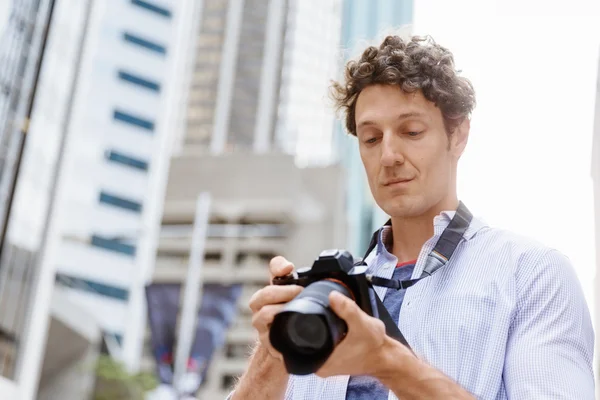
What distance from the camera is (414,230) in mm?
1622

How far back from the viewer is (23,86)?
49.1 ft

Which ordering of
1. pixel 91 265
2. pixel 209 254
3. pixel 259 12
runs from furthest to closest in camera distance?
pixel 259 12 < pixel 209 254 < pixel 91 265

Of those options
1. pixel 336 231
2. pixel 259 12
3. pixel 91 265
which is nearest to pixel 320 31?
pixel 259 12

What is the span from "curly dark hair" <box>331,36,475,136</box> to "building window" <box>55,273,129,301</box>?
48.0 metres

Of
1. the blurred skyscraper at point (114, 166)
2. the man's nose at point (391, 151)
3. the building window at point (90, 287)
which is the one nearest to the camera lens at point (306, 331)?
the man's nose at point (391, 151)

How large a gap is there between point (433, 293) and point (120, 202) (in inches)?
1991

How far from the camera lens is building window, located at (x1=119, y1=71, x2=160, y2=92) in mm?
52688

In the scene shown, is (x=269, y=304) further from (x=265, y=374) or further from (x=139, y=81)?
(x=139, y=81)

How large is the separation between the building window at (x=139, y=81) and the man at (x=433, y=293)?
52851mm

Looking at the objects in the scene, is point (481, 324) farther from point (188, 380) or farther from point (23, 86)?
point (188, 380)

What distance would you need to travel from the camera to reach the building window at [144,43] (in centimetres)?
5309

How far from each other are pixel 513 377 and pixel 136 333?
4917cm

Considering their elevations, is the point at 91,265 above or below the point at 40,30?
below

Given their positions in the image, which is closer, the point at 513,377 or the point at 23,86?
the point at 513,377
